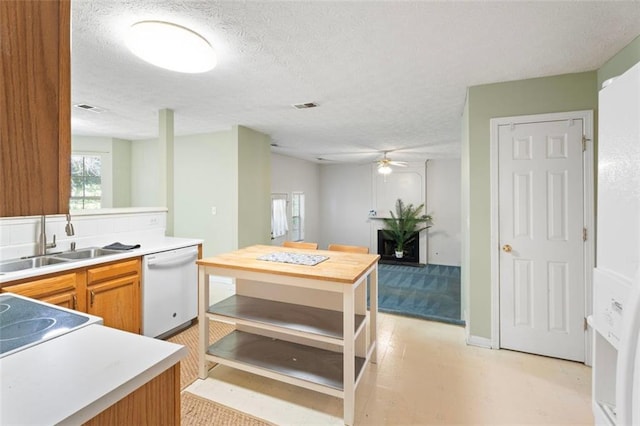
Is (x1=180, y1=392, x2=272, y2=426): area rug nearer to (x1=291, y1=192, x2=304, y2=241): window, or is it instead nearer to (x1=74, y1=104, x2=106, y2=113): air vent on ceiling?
(x1=74, y1=104, x2=106, y2=113): air vent on ceiling

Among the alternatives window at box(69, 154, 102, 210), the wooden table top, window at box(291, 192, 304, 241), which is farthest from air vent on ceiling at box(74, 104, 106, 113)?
window at box(291, 192, 304, 241)

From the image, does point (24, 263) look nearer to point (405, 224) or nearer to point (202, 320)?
point (202, 320)

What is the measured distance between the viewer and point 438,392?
2074 millimetres

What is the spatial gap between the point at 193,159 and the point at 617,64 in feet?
16.6

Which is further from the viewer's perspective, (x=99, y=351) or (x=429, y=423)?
(x=429, y=423)

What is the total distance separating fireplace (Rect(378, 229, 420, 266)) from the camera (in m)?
6.82

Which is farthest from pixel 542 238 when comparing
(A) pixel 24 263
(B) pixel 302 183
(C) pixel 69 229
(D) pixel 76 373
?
(B) pixel 302 183

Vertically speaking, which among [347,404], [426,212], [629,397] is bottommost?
[347,404]

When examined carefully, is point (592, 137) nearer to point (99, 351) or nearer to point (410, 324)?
point (410, 324)

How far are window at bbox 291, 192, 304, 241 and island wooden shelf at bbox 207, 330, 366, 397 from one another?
4.38 m

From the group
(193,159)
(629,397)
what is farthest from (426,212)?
(629,397)

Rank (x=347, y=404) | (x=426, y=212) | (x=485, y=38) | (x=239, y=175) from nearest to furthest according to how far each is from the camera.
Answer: (x=347, y=404)
(x=485, y=38)
(x=239, y=175)
(x=426, y=212)

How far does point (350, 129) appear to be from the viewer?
13.7 ft

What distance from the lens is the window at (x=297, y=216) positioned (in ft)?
22.1
